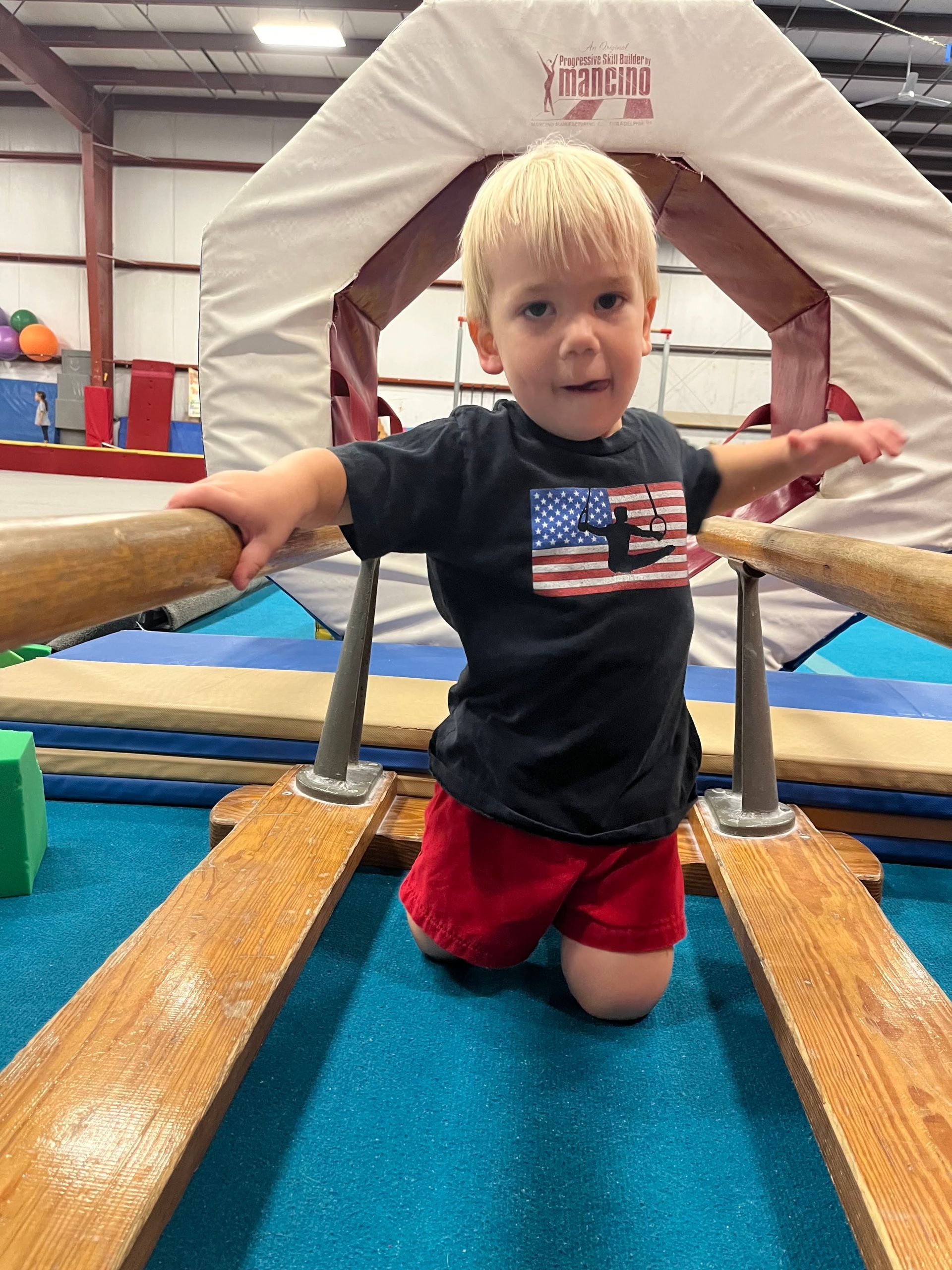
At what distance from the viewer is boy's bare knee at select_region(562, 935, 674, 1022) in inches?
40.4

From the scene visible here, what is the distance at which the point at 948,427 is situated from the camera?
68.4 inches

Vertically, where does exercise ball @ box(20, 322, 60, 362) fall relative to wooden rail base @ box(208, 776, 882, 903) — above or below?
above

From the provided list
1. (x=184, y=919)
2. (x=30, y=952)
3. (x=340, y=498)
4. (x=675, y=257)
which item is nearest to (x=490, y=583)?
(x=340, y=498)

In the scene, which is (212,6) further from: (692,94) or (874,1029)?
(874,1029)

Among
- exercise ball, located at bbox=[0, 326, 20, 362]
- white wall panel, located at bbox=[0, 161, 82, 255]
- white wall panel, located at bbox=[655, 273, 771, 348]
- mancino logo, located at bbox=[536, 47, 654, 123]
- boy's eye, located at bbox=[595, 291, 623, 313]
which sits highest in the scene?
white wall panel, located at bbox=[0, 161, 82, 255]

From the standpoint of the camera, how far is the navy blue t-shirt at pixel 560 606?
0.93m

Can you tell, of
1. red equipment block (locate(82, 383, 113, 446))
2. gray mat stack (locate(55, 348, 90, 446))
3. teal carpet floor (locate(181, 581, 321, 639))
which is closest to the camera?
teal carpet floor (locate(181, 581, 321, 639))

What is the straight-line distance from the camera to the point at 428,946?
3.68 feet

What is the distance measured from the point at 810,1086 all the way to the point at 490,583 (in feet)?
1.85

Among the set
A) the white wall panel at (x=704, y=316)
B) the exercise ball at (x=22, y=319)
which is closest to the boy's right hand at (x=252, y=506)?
the white wall panel at (x=704, y=316)

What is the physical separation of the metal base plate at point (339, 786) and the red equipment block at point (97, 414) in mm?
8424

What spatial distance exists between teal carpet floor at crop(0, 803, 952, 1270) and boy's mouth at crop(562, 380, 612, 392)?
73cm

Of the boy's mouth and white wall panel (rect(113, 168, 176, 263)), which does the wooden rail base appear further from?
white wall panel (rect(113, 168, 176, 263))

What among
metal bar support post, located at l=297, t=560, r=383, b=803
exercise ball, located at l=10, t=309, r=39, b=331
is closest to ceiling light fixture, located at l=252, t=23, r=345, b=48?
exercise ball, located at l=10, t=309, r=39, b=331
